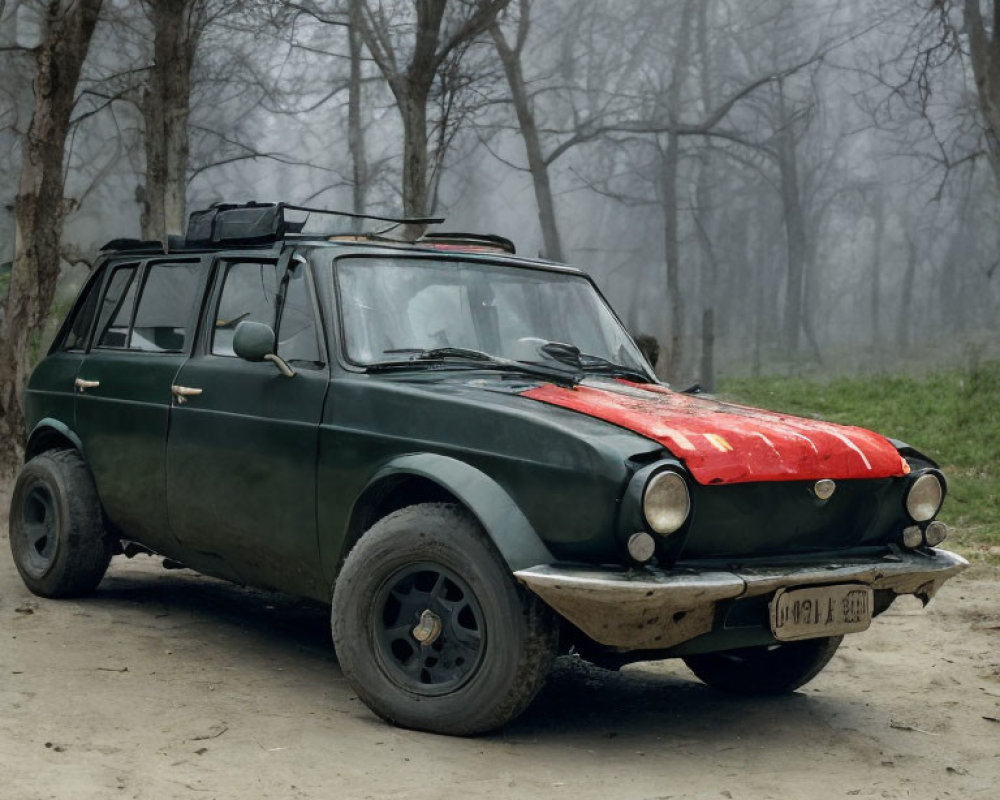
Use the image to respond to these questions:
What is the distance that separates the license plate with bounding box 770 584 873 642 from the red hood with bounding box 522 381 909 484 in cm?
40

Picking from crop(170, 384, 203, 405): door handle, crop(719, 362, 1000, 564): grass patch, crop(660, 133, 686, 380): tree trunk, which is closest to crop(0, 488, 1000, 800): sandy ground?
crop(170, 384, 203, 405): door handle

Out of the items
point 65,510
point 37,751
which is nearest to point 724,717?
point 37,751

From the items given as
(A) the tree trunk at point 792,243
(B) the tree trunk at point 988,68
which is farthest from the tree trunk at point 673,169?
(B) the tree trunk at point 988,68

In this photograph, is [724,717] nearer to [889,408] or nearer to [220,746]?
[220,746]

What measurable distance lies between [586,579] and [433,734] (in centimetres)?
92

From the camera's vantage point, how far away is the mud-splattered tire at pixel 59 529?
6770mm

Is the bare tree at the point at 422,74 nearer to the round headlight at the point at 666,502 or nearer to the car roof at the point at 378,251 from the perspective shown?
the car roof at the point at 378,251

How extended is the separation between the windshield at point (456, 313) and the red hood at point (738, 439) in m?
0.57

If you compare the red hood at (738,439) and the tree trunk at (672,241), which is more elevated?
the tree trunk at (672,241)

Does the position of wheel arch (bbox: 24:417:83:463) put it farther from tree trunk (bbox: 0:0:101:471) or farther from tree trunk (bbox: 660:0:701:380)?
tree trunk (bbox: 660:0:701:380)

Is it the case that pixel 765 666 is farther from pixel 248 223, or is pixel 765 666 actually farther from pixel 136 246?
pixel 136 246

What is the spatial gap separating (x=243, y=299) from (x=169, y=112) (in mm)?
9040

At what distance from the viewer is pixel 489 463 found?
4605 mm

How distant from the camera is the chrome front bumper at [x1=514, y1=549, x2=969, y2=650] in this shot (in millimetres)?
4203
